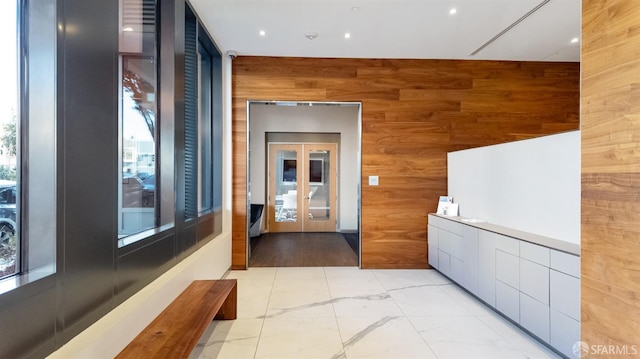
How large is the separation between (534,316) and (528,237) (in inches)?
27.0

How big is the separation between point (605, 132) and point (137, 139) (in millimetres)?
3066

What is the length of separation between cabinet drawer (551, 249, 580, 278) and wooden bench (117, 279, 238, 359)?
2686 millimetres

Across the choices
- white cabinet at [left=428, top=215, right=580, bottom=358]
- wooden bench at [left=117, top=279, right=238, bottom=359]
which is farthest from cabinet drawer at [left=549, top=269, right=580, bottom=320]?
wooden bench at [left=117, top=279, right=238, bottom=359]

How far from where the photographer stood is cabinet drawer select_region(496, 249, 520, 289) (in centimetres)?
272

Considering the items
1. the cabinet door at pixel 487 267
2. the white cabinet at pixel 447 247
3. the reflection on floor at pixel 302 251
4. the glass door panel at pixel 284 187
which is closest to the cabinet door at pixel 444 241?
the white cabinet at pixel 447 247

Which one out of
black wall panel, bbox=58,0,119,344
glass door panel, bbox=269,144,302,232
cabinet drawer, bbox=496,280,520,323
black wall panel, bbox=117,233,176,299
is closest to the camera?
black wall panel, bbox=58,0,119,344

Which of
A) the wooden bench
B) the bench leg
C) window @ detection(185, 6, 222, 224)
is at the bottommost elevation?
the bench leg

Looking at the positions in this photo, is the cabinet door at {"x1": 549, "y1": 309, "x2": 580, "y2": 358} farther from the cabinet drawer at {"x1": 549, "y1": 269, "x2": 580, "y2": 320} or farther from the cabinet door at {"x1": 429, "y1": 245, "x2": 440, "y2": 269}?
the cabinet door at {"x1": 429, "y1": 245, "x2": 440, "y2": 269}

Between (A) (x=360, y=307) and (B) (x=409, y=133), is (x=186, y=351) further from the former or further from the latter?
(B) (x=409, y=133)

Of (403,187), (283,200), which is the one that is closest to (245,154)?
(403,187)

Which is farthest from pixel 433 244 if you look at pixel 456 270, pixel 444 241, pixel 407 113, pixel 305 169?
pixel 305 169

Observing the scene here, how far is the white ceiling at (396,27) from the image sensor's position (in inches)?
126

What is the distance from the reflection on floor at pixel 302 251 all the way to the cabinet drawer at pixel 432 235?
123cm

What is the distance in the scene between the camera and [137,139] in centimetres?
240
